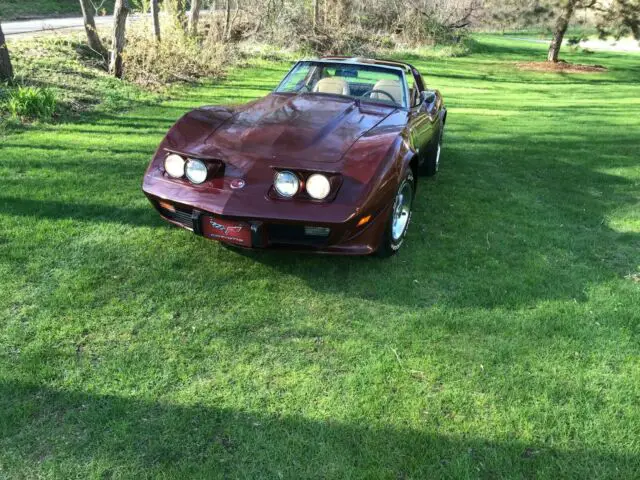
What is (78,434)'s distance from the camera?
7.20ft

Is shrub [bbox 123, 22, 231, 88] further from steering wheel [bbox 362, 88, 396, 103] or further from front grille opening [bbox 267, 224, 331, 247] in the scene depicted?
front grille opening [bbox 267, 224, 331, 247]

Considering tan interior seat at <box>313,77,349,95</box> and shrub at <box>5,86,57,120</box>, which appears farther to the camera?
shrub at <box>5,86,57,120</box>

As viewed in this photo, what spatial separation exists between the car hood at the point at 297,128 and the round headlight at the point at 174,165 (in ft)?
0.83

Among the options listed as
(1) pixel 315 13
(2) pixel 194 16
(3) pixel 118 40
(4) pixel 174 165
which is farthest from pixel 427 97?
(1) pixel 315 13

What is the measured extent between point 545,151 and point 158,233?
21.6 feet

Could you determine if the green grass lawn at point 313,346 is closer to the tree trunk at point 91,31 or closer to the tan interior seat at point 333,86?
the tan interior seat at point 333,86

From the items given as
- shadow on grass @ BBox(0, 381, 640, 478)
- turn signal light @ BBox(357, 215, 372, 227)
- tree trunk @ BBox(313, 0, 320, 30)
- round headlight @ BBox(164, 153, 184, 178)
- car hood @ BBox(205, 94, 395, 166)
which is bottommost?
shadow on grass @ BBox(0, 381, 640, 478)

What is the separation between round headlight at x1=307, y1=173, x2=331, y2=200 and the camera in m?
3.18

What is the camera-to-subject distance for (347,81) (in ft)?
16.7

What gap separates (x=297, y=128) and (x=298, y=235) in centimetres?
97

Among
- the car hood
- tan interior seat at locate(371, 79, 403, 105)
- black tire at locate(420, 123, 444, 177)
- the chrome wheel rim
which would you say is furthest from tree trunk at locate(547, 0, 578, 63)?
the chrome wheel rim

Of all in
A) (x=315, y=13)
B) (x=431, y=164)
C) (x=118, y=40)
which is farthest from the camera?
(x=315, y=13)

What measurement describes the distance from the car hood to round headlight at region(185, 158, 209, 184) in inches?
8.6

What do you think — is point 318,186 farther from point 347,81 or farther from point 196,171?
point 347,81
